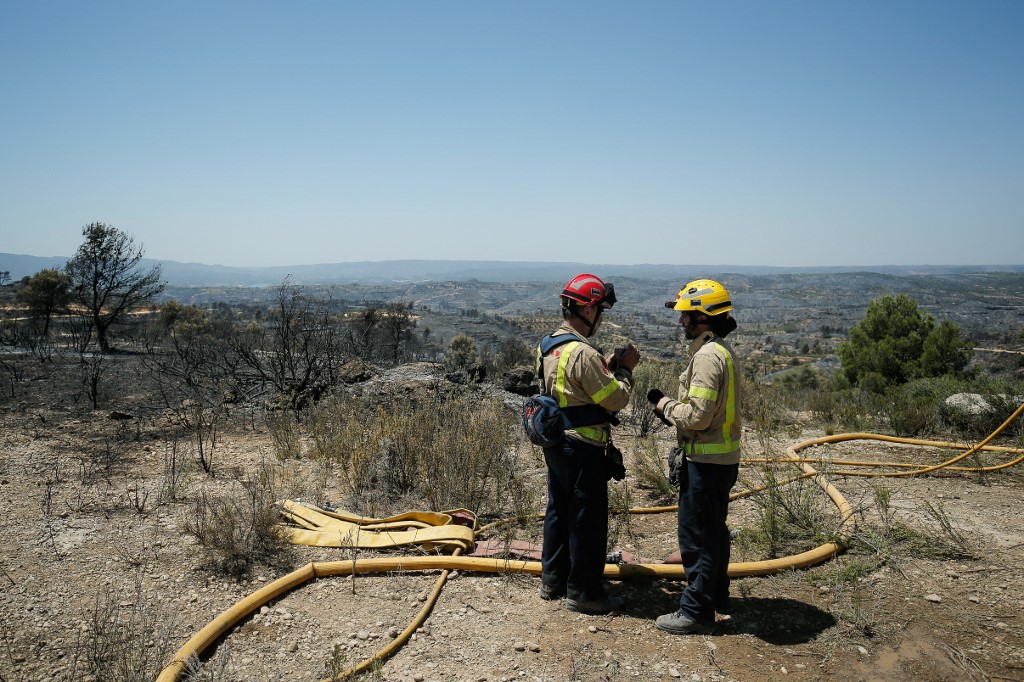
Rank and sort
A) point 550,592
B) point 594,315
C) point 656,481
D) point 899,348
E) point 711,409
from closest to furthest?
1. point 711,409
2. point 594,315
3. point 550,592
4. point 656,481
5. point 899,348

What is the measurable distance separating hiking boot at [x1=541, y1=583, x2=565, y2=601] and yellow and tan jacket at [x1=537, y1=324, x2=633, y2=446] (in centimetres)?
106

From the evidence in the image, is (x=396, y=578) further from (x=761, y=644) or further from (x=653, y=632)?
(x=761, y=644)

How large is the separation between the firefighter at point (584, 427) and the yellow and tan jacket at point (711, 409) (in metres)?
0.35

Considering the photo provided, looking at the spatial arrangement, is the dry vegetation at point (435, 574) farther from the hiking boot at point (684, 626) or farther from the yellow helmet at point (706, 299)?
the yellow helmet at point (706, 299)

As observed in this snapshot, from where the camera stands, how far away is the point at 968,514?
16.3ft

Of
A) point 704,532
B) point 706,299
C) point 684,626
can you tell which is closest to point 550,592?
point 684,626

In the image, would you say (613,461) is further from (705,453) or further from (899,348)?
(899,348)

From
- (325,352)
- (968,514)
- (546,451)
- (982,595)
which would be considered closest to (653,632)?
(546,451)

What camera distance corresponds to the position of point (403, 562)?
4234mm

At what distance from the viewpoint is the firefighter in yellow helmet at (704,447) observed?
3.19 m

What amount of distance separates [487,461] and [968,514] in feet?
13.9

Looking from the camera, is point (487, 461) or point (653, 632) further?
point (487, 461)

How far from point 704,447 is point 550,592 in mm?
1420

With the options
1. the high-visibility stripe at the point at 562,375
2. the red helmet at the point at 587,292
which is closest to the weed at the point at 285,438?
the high-visibility stripe at the point at 562,375
